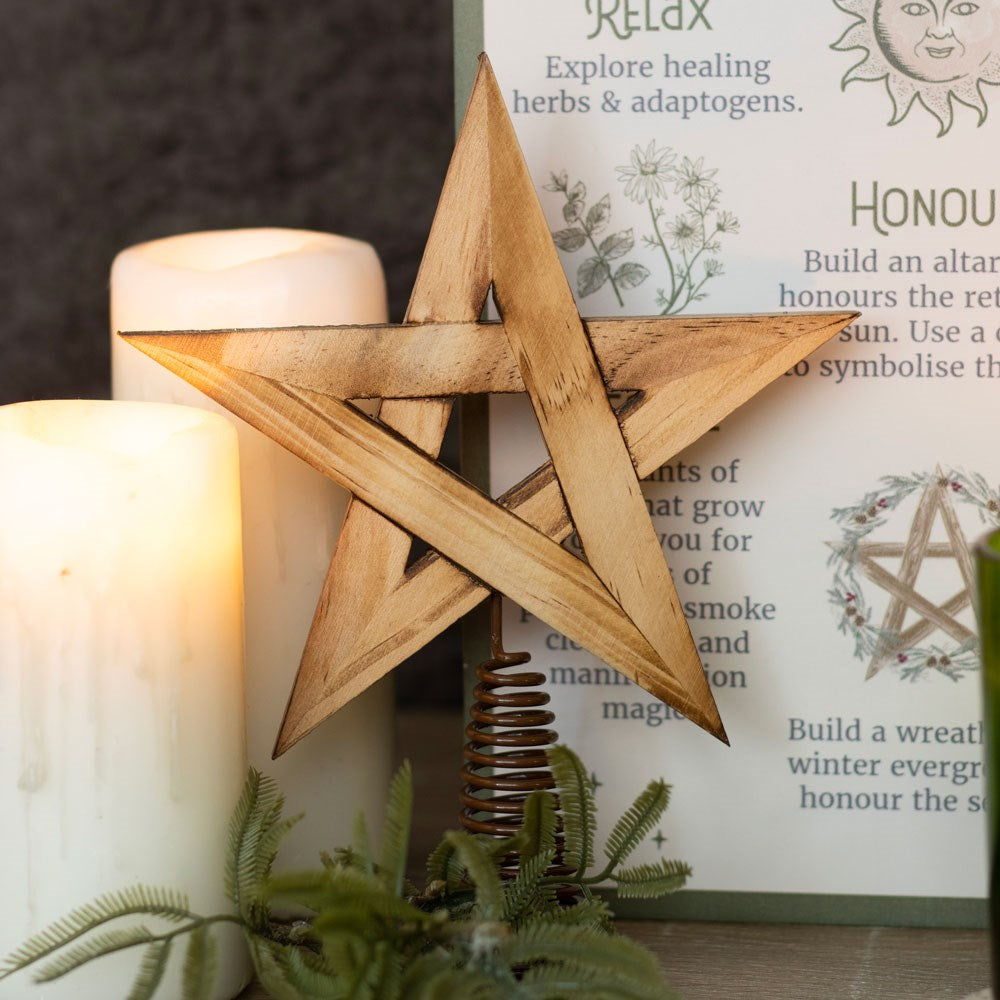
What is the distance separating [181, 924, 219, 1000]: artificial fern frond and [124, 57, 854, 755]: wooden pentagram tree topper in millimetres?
91

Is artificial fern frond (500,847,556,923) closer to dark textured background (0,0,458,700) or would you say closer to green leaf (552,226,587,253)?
green leaf (552,226,587,253)

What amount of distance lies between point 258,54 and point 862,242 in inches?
14.6

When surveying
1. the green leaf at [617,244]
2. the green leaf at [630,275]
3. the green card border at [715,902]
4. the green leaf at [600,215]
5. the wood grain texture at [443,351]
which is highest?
the green leaf at [600,215]

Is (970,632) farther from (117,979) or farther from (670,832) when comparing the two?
(117,979)

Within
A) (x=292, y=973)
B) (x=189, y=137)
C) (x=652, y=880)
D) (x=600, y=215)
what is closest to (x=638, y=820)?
(x=652, y=880)

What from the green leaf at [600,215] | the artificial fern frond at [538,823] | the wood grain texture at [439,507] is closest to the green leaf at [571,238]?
the green leaf at [600,215]

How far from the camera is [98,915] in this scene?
15.0 inches

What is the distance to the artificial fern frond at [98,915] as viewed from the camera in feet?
1.23

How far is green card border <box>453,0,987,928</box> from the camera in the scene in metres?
0.48

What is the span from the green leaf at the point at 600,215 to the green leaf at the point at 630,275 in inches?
0.7

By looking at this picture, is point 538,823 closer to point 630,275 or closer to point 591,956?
point 591,956

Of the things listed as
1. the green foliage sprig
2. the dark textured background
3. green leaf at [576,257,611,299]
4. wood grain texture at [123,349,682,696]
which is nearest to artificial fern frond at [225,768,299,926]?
the green foliage sprig

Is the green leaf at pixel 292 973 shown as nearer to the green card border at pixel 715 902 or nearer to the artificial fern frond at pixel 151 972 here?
the artificial fern frond at pixel 151 972

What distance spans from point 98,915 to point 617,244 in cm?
30
